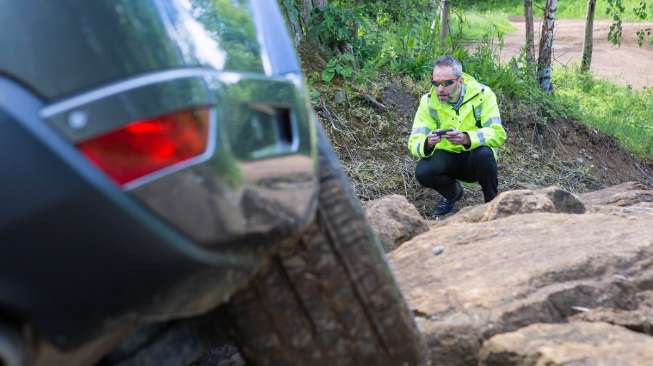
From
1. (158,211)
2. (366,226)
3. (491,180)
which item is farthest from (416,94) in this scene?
(158,211)

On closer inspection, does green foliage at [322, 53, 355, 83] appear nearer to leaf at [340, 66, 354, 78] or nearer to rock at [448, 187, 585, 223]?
leaf at [340, 66, 354, 78]

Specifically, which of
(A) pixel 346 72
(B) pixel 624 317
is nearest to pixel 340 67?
(A) pixel 346 72

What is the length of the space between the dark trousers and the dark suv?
15.1ft

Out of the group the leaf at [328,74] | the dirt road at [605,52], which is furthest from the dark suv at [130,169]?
the dirt road at [605,52]

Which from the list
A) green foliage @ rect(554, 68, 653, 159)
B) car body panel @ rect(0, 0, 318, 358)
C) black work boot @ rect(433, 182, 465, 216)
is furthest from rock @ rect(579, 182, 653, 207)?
car body panel @ rect(0, 0, 318, 358)

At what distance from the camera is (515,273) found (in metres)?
3.31

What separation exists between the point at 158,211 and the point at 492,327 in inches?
64.9

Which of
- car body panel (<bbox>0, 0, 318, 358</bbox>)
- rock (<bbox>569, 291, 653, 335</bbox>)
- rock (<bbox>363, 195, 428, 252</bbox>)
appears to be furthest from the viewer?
rock (<bbox>363, 195, 428, 252</bbox>)

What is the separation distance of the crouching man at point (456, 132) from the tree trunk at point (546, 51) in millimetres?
5038

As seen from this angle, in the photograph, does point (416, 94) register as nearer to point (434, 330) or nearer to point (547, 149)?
point (547, 149)

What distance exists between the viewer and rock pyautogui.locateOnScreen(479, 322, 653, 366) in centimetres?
251

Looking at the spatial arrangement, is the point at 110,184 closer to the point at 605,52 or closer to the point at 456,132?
the point at 456,132

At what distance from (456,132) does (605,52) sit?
57.7ft

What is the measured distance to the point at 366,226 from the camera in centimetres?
217
